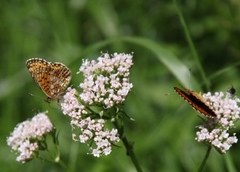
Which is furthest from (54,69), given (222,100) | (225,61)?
(225,61)

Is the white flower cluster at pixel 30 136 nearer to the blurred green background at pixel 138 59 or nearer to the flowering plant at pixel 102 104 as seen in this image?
the flowering plant at pixel 102 104

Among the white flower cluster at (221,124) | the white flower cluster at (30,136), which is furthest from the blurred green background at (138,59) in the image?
the white flower cluster at (221,124)

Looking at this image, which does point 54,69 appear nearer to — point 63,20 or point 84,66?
point 84,66

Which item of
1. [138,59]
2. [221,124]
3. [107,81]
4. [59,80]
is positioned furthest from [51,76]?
[138,59]

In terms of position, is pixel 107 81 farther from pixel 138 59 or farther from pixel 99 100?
pixel 138 59

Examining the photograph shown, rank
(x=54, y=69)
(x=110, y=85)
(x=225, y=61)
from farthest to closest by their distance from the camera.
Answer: (x=225, y=61), (x=54, y=69), (x=110, y=85)

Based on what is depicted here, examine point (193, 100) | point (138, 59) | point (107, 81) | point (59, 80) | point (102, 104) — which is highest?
point (138, 59)

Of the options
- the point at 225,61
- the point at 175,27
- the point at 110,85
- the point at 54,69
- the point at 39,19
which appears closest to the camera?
the point at 110,85

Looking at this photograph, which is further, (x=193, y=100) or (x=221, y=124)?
(x=221, y=124)
